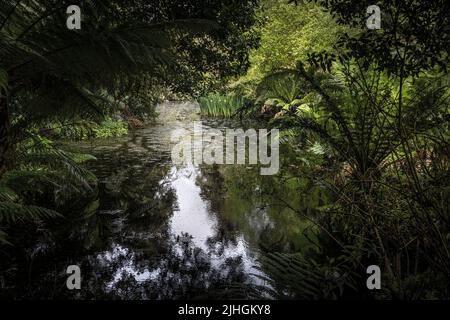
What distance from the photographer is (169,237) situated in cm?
414

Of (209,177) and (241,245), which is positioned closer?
(241,245)

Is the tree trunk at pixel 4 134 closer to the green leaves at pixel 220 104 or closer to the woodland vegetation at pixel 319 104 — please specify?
the woodland vegetation at pixel 319 104

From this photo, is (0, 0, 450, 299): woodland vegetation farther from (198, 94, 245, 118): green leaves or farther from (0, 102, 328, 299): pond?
(198, 94, 245, 118): green leaves

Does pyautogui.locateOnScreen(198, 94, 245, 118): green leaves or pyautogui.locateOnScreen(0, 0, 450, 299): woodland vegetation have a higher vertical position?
pyautogui.locateOnScreen(198, 94, 245, 118): green leaves

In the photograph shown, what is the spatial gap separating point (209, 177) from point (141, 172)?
1293 mm

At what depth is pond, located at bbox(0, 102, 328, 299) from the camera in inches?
121

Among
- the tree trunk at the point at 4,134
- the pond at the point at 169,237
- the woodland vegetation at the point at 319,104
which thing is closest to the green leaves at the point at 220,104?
the pond at the point at 169,237

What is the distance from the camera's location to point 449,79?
4016 millimetres

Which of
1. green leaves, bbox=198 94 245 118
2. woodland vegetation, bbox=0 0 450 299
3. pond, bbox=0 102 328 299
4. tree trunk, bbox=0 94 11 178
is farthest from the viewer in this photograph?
green leaves, bbox=198 94 245 118

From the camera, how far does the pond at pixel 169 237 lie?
308 centimetres

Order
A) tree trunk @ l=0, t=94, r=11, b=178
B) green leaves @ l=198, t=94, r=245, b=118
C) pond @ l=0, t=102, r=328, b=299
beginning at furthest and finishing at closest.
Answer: green leaves @ l=198, t=94, r=245, b=118 → tree trunk @ l=0, t=94, r=11, b=178 → pond @ l=0, t=102, r=328, b=299

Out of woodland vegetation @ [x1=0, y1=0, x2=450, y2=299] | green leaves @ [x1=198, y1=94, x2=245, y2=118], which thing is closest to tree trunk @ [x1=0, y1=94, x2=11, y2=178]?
woodland vegetation @ [x1=0, y1=0, x2=450, y2=299]
